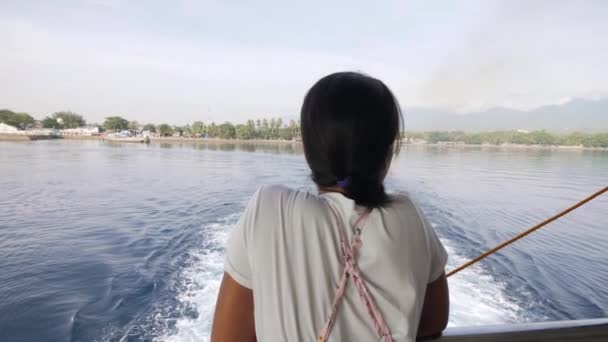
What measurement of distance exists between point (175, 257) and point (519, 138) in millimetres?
34488

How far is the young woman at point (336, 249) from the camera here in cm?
37

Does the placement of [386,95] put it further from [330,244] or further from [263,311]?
[263,311]

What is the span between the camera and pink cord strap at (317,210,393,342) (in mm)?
369

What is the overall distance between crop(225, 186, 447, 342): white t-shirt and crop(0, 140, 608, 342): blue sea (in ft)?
0.31

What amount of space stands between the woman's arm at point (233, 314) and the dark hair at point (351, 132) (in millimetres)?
182

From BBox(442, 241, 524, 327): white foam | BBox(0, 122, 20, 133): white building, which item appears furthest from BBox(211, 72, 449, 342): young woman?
BBox(0, 122, 20, 133): white building

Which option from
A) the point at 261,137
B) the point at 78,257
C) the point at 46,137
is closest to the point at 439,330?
the point at 78,257

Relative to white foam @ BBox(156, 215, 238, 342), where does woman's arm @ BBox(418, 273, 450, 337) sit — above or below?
above

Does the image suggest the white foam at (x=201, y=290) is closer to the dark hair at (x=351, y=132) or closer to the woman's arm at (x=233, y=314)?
the woman's arm at (x=233, y=314)

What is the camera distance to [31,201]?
605cm

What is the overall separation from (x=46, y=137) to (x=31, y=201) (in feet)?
92.6

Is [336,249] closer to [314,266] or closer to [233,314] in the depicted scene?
[314,266]

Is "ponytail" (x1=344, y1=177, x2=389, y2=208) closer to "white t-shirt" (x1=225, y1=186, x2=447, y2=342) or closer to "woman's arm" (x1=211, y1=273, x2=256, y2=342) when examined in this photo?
"white t-shirt" (x1=225, y1=186, x2=447, y2=342)

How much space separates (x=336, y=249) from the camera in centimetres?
37
